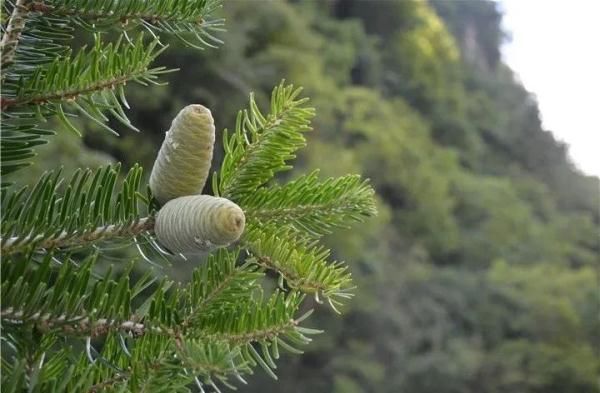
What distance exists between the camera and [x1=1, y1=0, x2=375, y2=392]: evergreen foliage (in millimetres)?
185

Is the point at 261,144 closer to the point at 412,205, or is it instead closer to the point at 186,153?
the point at 186,153

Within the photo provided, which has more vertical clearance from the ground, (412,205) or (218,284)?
(412,205)

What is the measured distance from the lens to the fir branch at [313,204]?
230 mm

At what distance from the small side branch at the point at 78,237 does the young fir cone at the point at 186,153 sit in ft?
0.05

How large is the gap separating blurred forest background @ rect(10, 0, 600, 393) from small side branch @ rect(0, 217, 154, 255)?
1.73 meters

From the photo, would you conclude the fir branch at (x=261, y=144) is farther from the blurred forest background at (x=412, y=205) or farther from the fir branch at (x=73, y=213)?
the blurred forest background at (x=412, y=205)

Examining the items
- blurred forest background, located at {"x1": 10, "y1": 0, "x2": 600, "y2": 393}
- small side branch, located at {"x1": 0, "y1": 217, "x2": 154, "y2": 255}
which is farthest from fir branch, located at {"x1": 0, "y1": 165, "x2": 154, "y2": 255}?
blurred forest background, located at {"x1": 10, "y1": 0, "x2": 600, "y2": 393}

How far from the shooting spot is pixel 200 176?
210mm

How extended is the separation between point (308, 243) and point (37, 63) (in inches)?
4.5

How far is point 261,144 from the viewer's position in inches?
9.0

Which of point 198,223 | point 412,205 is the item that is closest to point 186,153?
point 198,223

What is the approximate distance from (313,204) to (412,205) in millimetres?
6039

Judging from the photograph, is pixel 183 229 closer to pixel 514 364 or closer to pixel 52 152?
pixel 52 152

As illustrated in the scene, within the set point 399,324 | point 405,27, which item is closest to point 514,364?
point 399,324
